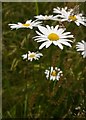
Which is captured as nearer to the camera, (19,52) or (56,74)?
(56,74)

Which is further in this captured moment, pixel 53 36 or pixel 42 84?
pixel 42 84

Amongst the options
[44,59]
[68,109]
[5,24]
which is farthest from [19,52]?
[68,109]

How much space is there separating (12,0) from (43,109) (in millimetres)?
696

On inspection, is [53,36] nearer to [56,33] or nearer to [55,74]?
[56,33]

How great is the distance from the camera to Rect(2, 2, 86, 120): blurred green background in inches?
41.4

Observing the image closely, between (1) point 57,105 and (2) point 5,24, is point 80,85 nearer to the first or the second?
(1) point 57,105

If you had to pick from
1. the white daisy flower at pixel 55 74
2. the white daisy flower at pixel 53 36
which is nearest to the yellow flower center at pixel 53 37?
the white daisy flower at pixel 53 36

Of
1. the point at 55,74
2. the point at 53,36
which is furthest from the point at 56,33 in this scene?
the point at 55,74

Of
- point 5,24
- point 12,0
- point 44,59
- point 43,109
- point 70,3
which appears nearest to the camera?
point 70,3

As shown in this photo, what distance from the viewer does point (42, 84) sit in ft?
3.67

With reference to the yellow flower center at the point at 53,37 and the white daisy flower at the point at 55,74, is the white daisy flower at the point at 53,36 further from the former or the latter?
the white daisy flower at the point at 55,74

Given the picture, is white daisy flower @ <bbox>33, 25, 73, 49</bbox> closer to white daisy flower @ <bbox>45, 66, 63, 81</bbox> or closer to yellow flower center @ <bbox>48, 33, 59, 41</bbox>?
yellow flower center @ <bbox>48, 33, 59, 41</bbox>

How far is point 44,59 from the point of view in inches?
49.4

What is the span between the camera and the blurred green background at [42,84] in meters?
1.05
